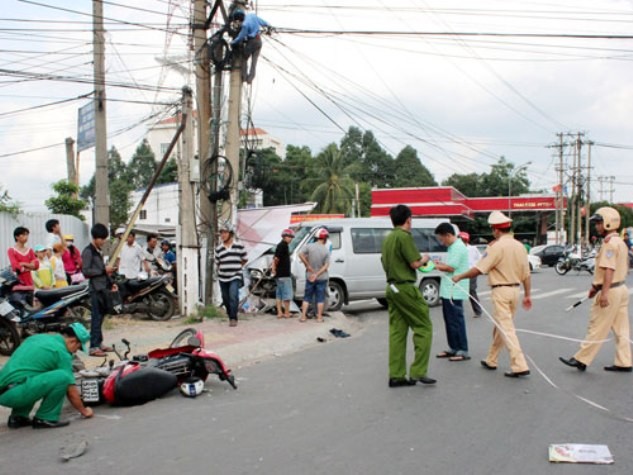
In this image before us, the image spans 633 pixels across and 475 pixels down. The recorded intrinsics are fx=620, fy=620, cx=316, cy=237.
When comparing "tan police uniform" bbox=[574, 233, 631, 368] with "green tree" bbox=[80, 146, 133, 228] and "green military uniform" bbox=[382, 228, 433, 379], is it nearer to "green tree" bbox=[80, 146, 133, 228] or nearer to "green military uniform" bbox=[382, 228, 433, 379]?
"green military uniform" bbox=[382, 228, 433, 379]

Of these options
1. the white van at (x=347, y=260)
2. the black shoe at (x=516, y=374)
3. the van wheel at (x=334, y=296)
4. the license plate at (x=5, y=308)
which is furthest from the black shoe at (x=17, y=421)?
the van wheel at (x=334, y=296)

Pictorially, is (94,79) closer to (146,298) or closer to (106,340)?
(146,298)

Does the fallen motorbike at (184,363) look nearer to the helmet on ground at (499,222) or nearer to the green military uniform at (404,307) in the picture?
the green military uniform at (404,307)

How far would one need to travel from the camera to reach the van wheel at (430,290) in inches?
574

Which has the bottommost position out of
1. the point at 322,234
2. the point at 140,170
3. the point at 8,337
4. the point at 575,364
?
the point at 575,364

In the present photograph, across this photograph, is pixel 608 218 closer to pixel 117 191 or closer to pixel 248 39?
pixel 248 39

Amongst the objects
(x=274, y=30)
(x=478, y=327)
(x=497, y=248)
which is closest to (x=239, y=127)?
(x=274, y=30)

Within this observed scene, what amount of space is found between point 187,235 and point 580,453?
8.68m

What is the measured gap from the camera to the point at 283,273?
11.8 m

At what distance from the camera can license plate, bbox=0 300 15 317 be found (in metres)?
8.41

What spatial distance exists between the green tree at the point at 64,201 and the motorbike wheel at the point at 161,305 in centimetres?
709

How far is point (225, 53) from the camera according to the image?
12438 millimetres

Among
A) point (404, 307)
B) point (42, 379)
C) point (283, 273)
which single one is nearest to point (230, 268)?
point (283, 273)

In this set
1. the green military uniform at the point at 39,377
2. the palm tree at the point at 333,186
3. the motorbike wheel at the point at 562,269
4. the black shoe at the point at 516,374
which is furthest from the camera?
the palm tree at the point at 333,186
